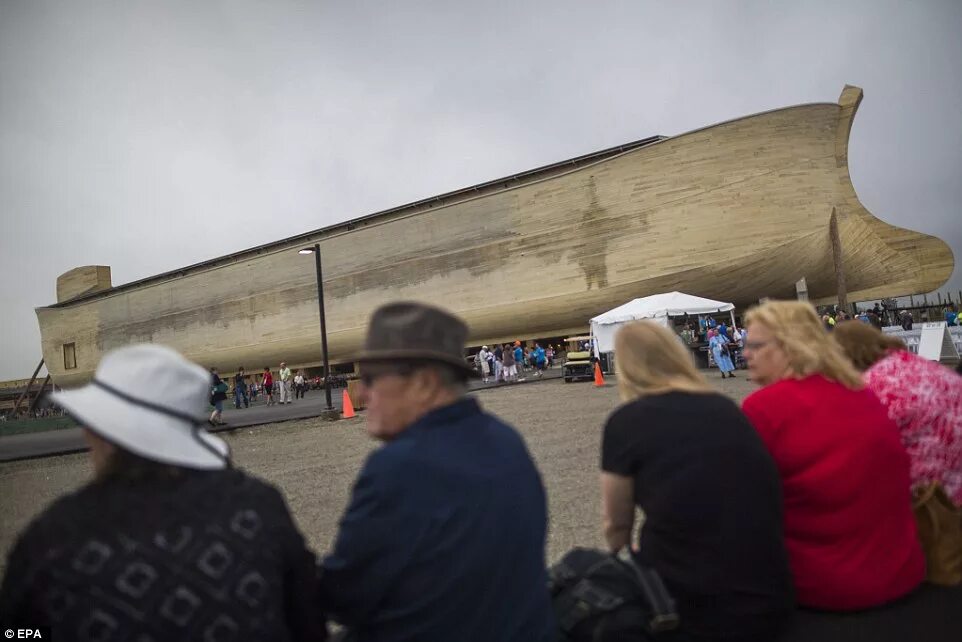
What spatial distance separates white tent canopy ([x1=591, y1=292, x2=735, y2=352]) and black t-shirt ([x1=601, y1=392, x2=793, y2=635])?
14.0 metres

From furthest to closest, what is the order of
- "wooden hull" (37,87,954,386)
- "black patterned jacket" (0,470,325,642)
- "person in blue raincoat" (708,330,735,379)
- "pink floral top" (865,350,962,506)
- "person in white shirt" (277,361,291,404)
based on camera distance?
"wooden hull" (37,87,954,386)
"person in white shirt" (277,361,291,404)
"person in blue raincoat" (708,330,735,379)
"pink floral top" (865,350,962,506)
"black patterned jacket" (0,470,325,642)

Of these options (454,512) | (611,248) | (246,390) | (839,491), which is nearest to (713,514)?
(839,491)

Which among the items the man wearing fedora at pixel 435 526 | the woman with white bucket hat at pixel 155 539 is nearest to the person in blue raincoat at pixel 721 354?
the man wearing fedora at pixel 435 526

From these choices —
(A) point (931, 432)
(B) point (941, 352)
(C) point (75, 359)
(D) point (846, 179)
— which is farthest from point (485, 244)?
(C) point (75, 359)

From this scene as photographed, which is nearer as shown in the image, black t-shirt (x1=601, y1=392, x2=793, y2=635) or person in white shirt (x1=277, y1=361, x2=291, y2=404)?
black t-shirt (x1=601, y1=392, x2=793, y2=635)

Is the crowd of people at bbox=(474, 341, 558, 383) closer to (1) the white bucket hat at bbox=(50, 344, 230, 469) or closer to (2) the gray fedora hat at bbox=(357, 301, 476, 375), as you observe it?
(2) the gray fedora hat at bbox=(357, 301, 476, 375)

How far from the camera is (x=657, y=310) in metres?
16.5

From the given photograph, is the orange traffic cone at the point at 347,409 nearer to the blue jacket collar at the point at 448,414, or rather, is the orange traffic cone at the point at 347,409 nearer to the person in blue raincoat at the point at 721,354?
the person in blue raincoat at the point at 721,354

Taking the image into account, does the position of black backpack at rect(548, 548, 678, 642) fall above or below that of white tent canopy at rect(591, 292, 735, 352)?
below

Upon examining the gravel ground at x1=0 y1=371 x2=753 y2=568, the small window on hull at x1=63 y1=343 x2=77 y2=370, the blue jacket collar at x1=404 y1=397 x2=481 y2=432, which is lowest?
the gravel ground at x1=0 y1=371 x2=753 y2=568

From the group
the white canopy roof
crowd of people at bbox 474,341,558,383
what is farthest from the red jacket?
crowd of people at bbox 474,341,558,383

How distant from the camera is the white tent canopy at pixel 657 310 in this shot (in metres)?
16.5

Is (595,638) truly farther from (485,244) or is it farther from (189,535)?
(485,244)

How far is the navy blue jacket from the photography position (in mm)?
1291
